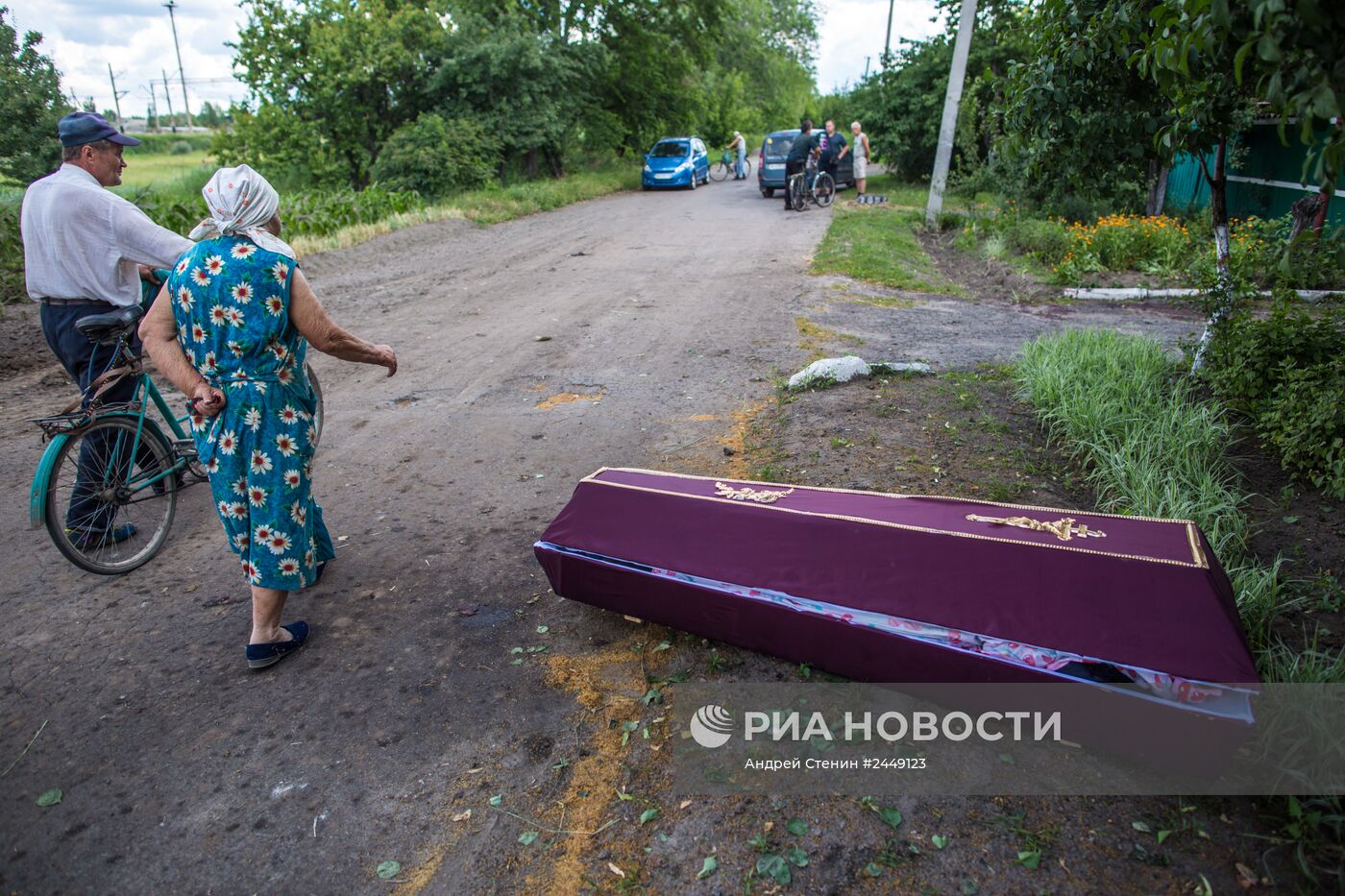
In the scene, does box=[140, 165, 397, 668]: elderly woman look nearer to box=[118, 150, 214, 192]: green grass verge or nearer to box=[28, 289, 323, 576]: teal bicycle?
box=[28, 289, 323, 576]: teal bicycle

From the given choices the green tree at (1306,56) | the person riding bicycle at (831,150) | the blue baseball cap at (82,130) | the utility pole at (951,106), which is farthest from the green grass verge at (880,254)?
the blue baseball cap at (82,130)

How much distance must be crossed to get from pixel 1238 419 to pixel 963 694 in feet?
10.7

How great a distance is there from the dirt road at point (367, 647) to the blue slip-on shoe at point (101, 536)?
6.8 inches

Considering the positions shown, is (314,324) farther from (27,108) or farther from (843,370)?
(27,108)

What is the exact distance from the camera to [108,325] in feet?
12.8

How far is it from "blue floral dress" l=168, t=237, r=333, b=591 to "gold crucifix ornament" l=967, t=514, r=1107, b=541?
258cm

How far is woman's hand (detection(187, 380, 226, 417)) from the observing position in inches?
112

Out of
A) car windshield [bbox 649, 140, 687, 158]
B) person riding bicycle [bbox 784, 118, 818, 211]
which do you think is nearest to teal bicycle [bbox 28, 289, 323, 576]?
person riding bicycle [bbox 784, 118, 818, 211]

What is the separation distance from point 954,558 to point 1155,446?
219 centimetres

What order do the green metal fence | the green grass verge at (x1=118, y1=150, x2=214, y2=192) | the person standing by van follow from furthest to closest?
the green grass verge at (x1=118, y1=150, x2=214, y2=192), the person standing by van, the green metal fence

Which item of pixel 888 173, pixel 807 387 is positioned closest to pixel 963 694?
pixel 807 387

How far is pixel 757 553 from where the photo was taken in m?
2.92

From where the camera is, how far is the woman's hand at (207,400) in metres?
2.85

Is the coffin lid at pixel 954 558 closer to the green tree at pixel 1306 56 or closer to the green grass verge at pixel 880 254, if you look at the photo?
the green tree at pixel 1306 56
